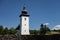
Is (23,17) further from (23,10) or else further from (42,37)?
(42,37)

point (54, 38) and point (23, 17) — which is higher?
point (23, 17)

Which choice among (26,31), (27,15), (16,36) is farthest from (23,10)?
(16,36)

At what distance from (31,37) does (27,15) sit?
190 feet

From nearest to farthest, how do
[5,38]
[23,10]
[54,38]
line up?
[54,38] → [5,38] → [23,10]

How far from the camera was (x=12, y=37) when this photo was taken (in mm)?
8320

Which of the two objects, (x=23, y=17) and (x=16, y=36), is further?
(x=23, y=17)

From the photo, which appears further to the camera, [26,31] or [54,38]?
[26,31]

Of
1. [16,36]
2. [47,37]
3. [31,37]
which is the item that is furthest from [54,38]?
[16,36]

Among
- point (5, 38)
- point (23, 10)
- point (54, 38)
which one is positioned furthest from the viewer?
point (23, 10)

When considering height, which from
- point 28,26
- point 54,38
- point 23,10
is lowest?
point 54,38

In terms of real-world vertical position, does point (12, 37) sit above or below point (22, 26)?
below

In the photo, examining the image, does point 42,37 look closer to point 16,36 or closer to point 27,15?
point 16,36

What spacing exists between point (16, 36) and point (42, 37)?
3.84 ft

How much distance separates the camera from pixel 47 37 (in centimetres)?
759
